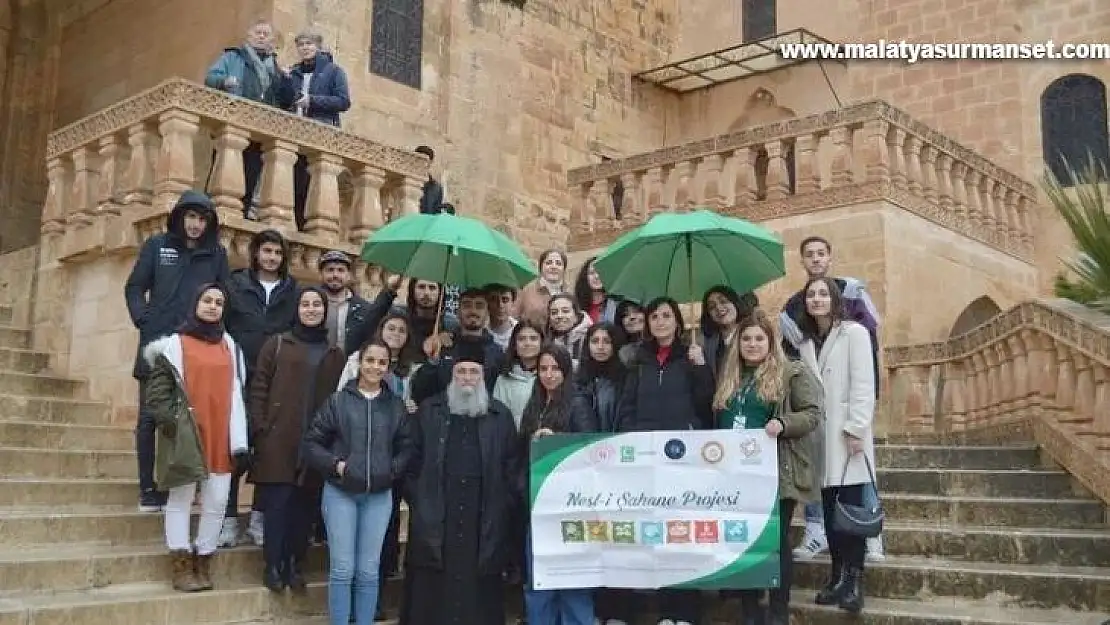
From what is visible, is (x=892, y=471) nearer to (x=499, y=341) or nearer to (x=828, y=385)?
(x=828, y=385)

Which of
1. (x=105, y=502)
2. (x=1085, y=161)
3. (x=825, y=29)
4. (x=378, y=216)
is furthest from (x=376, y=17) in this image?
(x=1085, y=161)

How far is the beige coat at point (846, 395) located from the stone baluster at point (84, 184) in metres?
5.49

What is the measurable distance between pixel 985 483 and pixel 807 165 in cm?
476

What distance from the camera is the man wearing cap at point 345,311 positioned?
6.25m

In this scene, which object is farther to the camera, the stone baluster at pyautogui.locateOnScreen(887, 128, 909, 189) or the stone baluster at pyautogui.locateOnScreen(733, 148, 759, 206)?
the stone baluster at pyautogui.locateOnScreen(733, 148, 759, 206)

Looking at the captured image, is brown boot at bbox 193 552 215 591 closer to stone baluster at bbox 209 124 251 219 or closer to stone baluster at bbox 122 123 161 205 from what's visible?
stone baluster at bbox 209 124 251 219

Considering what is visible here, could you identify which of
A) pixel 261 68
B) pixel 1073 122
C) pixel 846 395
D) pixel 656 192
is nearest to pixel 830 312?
pixel 846 395

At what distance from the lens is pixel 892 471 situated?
22.8 ft

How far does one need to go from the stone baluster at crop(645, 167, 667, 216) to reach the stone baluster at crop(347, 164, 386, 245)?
4.32 m

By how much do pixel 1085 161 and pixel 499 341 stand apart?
9.99 m

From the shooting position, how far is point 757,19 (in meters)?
17.0

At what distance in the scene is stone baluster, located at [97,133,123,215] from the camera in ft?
25.2

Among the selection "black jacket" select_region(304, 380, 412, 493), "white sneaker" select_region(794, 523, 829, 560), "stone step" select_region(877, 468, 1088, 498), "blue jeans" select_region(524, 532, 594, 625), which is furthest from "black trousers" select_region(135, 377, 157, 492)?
"stone step" select_region(877, 468, 1088, 498)

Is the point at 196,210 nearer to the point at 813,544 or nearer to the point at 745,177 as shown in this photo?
the point at 813,544
